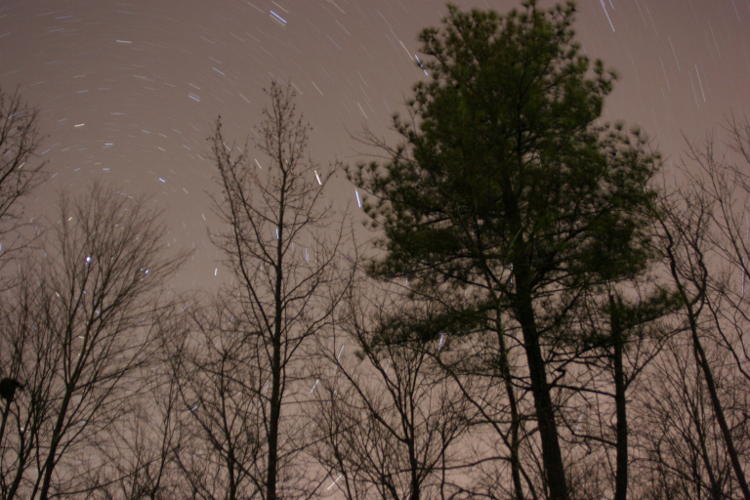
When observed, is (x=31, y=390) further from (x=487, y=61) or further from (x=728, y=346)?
(x=728, y=346)

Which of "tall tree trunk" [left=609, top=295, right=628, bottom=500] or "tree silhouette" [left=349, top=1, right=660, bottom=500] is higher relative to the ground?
"tree silhouette" [left=349, top=1, right=660, bottom=500]

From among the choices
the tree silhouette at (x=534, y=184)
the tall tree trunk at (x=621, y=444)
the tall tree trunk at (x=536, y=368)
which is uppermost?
the tree silhouette at (x=534, y=184)

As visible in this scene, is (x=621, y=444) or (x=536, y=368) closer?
(x=621, y=444)

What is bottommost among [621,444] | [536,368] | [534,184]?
[621,444]

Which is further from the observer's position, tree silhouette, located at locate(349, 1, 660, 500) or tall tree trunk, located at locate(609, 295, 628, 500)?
tree silhouette, located at locate(349, 1, 660, 500)

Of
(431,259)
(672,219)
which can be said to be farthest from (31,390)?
(672,219)

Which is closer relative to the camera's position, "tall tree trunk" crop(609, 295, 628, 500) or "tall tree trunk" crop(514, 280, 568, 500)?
"tall tree trunk" crop(609, 295, 628, 500)

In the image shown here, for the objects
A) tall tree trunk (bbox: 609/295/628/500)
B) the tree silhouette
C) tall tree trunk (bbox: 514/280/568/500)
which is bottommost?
tall tree trunk (bbox: 609/295/628/500)

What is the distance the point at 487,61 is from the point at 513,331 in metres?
3.58

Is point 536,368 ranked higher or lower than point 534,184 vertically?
lower

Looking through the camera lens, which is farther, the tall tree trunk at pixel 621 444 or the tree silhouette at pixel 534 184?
the tree silhouette at pixel 534 184

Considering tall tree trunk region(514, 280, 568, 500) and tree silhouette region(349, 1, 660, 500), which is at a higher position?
tree silhouette region(349, 1, 660, 500)

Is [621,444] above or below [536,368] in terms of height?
below

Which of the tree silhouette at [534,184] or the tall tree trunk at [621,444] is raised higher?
the tree silhouette at [534,184]
